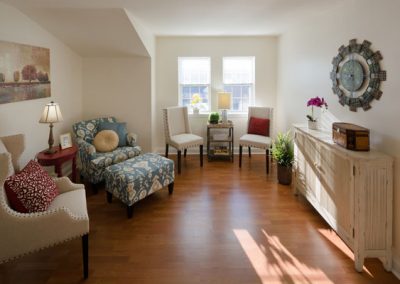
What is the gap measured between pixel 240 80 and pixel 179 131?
1.67 m

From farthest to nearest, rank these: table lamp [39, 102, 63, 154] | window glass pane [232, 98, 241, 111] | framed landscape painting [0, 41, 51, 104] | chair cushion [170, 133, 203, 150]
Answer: window glass pane [232, 98, 241, 111] < chair cushion [170, 133, 203, 150] < table lamp [39, 102, 63, 154] < framed landscape painting [0, 41, 51, 104]

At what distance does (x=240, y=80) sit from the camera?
5.75m

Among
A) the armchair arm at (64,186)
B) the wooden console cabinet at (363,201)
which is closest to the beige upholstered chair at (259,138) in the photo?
the wooden console cabinet at (363,201)

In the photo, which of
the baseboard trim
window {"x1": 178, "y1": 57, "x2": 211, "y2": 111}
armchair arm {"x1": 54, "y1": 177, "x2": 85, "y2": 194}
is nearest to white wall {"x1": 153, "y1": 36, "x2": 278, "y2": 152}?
window {"x1": 178, "y1": 57, "x2": 211, "y2": 111}

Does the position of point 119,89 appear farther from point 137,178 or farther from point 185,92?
point 137,178


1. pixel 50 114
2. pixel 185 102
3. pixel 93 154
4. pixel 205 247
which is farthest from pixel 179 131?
pixel 205 247

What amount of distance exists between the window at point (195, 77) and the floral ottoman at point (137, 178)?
240cm

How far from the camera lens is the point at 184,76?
574cm

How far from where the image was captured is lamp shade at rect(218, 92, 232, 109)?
5.33 m

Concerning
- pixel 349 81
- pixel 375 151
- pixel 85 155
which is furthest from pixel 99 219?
pixel 349 81

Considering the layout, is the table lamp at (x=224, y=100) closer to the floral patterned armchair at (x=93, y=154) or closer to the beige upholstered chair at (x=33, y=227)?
the floral patterned armchair at (x=93, y=154)

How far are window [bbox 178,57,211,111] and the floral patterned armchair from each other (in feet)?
6.06

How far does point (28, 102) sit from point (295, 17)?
146 inches

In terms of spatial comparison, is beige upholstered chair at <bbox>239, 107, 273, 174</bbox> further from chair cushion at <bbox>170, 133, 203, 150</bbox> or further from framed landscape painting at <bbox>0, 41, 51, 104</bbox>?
framed landscape painting at <bbox>0, 41, 51, 104</bbox>
